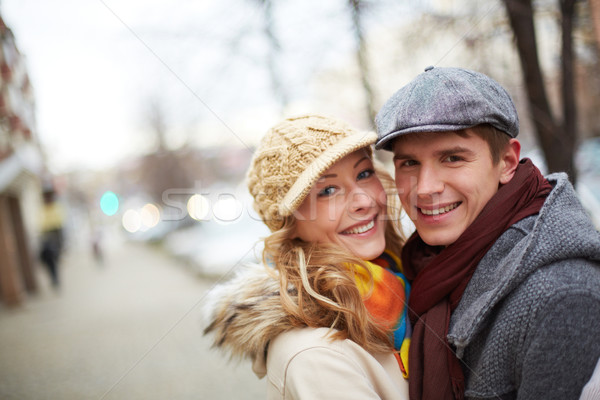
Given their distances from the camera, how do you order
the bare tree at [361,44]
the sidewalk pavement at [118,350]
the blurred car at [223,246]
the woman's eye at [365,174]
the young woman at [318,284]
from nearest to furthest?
the young woman at [318,284] → the woman's eye at [365,174] → the bare tree at [361,44] → the sidewalk pavement at [118,350] → the blurred car at [223,246]

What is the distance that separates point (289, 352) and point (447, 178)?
999mm

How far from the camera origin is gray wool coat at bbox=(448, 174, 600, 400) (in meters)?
1.30

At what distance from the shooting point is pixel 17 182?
12.4 meters

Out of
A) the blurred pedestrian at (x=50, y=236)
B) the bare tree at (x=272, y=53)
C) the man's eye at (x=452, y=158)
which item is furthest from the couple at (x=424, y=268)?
the blurred pedestrian at (x=50, y=236)

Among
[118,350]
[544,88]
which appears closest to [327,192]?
[544,88]

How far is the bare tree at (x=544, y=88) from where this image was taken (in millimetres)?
3502

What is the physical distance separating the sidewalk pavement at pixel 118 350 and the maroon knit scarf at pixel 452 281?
167 cm

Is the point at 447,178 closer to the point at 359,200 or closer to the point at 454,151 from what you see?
the point at 454,151

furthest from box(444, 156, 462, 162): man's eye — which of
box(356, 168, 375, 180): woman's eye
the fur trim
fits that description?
the fur trim

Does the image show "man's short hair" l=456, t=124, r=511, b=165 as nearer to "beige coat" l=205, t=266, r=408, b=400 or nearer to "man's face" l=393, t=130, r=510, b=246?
"man's face" l=393, t=130, r=510, b=246

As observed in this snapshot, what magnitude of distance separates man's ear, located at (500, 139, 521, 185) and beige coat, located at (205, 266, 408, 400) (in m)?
0.96

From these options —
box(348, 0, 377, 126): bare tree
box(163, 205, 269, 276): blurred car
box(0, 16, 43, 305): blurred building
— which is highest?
A: box(348, 0, 377, 126): bare tree

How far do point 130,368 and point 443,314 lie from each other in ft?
19.8

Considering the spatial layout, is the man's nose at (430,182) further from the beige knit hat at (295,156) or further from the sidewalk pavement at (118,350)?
the sidewalk pavement at (118,350)
